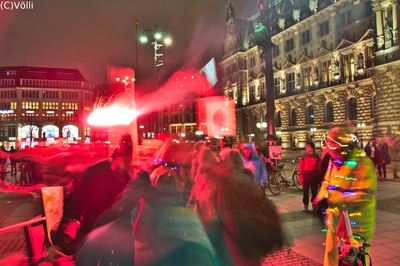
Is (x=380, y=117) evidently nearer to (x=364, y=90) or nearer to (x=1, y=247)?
(x=364, y=90)

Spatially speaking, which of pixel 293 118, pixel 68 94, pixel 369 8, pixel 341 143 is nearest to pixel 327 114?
pixel 293 118

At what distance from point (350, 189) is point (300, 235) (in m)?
3.65

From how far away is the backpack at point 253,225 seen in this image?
242 centimetres

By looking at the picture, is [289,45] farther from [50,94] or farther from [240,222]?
[50,94]

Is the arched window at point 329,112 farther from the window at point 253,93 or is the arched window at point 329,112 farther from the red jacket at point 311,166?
the red jacket at point 311,166

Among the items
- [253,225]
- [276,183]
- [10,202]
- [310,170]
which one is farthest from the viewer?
[276,183]

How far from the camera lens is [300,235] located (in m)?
7.09

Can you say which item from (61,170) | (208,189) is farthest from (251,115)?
(208,189)

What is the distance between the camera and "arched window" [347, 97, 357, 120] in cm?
4072

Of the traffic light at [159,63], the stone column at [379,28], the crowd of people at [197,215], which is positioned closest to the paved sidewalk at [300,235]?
the crowd of people at [197,215]

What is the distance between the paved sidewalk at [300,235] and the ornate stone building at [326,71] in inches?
768

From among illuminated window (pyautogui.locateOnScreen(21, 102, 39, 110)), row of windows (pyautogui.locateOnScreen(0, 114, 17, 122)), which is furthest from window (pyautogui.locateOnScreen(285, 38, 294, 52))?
row of windows (pyautogui.locateOnScreen(0, 114, 17, 122))

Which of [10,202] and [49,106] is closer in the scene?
[10,202]

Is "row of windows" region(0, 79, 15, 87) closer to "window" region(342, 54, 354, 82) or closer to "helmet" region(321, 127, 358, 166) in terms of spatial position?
"window" region(342, 54, 354, 82)
